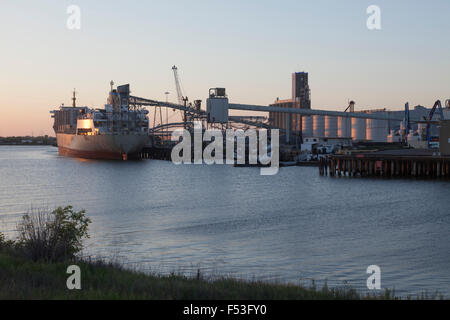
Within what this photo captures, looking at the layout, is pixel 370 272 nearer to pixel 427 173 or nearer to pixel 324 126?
pixel 427 173

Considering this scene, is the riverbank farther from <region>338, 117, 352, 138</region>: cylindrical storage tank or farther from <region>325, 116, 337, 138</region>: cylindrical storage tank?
<region>325, 116, 337, 138</region>: cylindrical storage tank

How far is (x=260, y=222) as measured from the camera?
1373 inches

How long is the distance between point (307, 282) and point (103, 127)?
107704 millimetres

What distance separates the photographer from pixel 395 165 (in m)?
70.9

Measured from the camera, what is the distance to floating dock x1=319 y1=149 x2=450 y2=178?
6694 centimetres

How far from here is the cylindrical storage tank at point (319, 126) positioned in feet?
616

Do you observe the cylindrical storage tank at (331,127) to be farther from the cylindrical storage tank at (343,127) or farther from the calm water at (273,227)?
the calm water at (273,227)

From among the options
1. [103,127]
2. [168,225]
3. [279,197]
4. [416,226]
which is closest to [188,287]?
[168,225]

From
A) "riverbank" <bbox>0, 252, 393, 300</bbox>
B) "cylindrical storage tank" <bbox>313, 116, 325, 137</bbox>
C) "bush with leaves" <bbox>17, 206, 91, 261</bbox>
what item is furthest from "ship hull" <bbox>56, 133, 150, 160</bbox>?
"riverbank" <bbox>0, 252, 393, 300</bbox>

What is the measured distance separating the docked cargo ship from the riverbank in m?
102

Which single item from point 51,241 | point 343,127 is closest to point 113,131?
point 343,127

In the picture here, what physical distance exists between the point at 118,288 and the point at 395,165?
6366 centimetres

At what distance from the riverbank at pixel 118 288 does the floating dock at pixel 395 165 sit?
58480 mm
